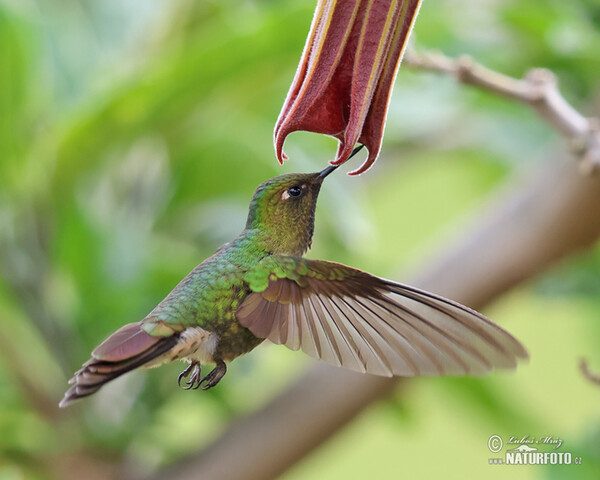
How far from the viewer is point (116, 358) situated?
278mm

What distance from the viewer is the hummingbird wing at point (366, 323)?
0.31 m

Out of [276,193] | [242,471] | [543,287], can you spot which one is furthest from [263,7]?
[276,193]

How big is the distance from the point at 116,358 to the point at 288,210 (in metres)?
0.10

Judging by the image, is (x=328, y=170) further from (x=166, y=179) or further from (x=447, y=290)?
(x=166, y=179)

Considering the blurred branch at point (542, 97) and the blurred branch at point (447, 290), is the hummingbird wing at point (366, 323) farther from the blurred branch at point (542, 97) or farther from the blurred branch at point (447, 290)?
the blurred branch at point (447, 290)

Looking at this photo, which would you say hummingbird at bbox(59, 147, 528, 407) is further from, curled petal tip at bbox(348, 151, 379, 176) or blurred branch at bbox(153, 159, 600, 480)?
blurred branch at bbox(153, 159, 600, 480)

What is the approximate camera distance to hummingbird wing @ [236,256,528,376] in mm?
315

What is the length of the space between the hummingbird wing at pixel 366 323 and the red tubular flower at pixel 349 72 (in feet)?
0.19

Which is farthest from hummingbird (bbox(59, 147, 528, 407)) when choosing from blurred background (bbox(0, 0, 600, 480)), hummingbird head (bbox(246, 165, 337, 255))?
blurred background (bbox(0, 0, 600, 480))

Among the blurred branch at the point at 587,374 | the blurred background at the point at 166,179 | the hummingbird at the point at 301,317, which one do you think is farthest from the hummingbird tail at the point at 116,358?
the blurred background at the point at 166,179

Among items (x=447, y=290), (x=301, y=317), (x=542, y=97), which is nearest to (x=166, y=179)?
(x=447, y=290)

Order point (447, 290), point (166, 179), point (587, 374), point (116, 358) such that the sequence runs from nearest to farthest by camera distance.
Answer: point (116, 358) → point (587, 374) → point (447, 290) → point (166, 179)

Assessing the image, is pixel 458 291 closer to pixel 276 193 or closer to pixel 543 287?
pixel 543 287

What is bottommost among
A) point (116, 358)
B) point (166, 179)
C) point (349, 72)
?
point (116, 358)
